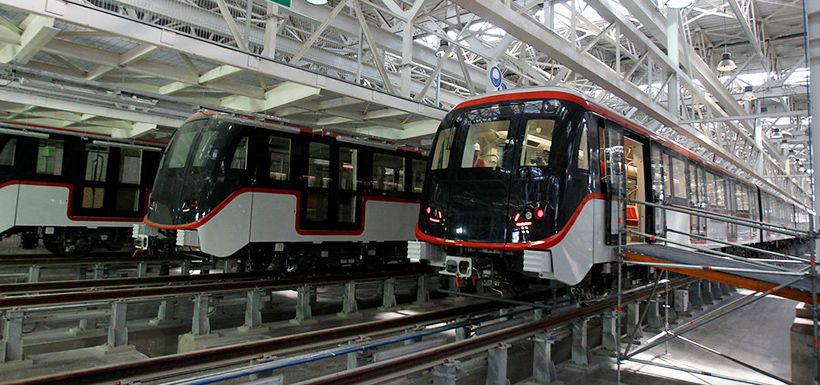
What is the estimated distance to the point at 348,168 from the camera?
29.9 ft

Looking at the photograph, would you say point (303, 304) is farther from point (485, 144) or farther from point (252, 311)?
point (485, 144)

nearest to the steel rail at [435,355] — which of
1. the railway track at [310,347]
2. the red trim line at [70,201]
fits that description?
the railway track at [310,347]

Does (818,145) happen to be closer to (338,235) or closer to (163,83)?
(338,235)

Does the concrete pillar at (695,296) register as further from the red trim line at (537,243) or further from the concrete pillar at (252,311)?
the concrete pillar at (252,311)

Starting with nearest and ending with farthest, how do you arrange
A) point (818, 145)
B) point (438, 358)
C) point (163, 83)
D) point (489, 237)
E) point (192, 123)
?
point (438, 358) < point (818, 145) < point (489, 237) < point (192, 123) < point (163, 83)

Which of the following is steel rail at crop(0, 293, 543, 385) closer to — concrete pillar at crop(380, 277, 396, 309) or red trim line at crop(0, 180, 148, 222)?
concrete pillar at crop(380, 277, 396, 309)

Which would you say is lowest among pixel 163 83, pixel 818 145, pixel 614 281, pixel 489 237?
pixel 614 281

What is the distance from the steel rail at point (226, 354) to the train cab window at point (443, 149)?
201 centimetres

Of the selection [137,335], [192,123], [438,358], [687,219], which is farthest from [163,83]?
[687,219]

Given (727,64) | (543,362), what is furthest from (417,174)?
(727,64)

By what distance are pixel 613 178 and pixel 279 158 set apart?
503cm

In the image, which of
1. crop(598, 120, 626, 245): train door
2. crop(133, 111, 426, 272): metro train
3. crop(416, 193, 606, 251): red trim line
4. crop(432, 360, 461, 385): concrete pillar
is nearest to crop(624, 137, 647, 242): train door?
crop(598, 120, 626, 245): train door

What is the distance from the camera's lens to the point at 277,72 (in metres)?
6.86

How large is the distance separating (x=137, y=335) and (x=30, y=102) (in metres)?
5.26
